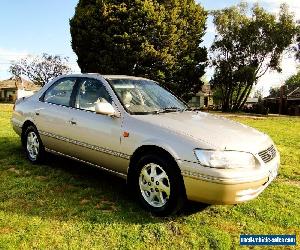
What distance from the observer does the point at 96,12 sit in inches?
1127

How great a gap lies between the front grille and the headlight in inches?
14.0

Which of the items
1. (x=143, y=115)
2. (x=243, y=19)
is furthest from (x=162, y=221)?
(x=243, y=19)

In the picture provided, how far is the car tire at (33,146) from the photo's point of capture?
6034mm

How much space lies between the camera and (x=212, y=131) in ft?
13.5

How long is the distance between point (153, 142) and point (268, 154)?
1.37 m

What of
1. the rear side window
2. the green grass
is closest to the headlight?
the green grass

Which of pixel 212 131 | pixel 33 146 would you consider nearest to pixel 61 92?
pixel 33 146

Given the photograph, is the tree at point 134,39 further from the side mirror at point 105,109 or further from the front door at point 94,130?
the side mirror at point 105,109

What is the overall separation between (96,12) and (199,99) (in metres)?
48.3

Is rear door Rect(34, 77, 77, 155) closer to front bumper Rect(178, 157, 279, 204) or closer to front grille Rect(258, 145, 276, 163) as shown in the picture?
front bumper Rect(178, 157, 279, 204)

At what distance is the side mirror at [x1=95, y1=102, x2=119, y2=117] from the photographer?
178 inches

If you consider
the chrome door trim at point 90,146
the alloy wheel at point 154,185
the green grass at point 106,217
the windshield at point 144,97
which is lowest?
the green grass at point 106,217

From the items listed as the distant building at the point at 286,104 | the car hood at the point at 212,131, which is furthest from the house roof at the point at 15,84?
the car hood at the point at 212,131

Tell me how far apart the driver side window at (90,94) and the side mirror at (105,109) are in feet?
0.92
